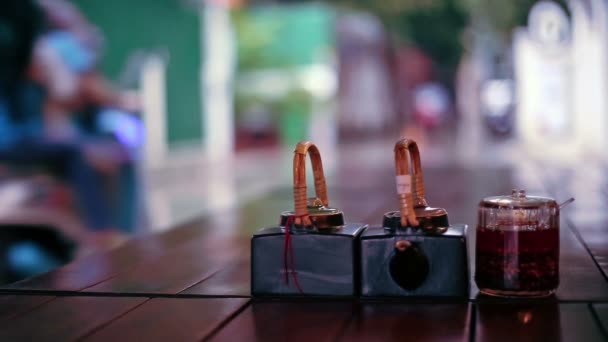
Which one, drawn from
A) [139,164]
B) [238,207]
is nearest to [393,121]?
[139,164]

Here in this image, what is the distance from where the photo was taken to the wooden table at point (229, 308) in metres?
0.88

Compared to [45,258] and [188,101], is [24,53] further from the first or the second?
[188,101]

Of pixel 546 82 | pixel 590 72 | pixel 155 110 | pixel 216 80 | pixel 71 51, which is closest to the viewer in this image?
pixel 71 51

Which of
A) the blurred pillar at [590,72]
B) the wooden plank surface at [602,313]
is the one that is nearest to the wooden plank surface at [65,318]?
the wooden plank surface at [602,313]

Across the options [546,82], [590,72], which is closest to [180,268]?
[590,72]

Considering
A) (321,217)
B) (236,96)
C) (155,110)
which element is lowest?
(321,217)

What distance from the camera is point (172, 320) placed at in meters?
0.96

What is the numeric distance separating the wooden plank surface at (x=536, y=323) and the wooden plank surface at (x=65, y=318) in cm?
43

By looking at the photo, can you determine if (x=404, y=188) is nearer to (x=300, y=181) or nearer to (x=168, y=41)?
(x=300, y=181)

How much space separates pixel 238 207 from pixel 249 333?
1632 millimetres

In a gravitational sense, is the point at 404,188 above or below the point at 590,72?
below

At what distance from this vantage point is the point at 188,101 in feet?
32.0

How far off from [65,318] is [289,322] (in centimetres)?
27

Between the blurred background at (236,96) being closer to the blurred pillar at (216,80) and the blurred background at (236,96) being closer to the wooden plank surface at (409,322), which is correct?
the blurred pillar at (216,80)
